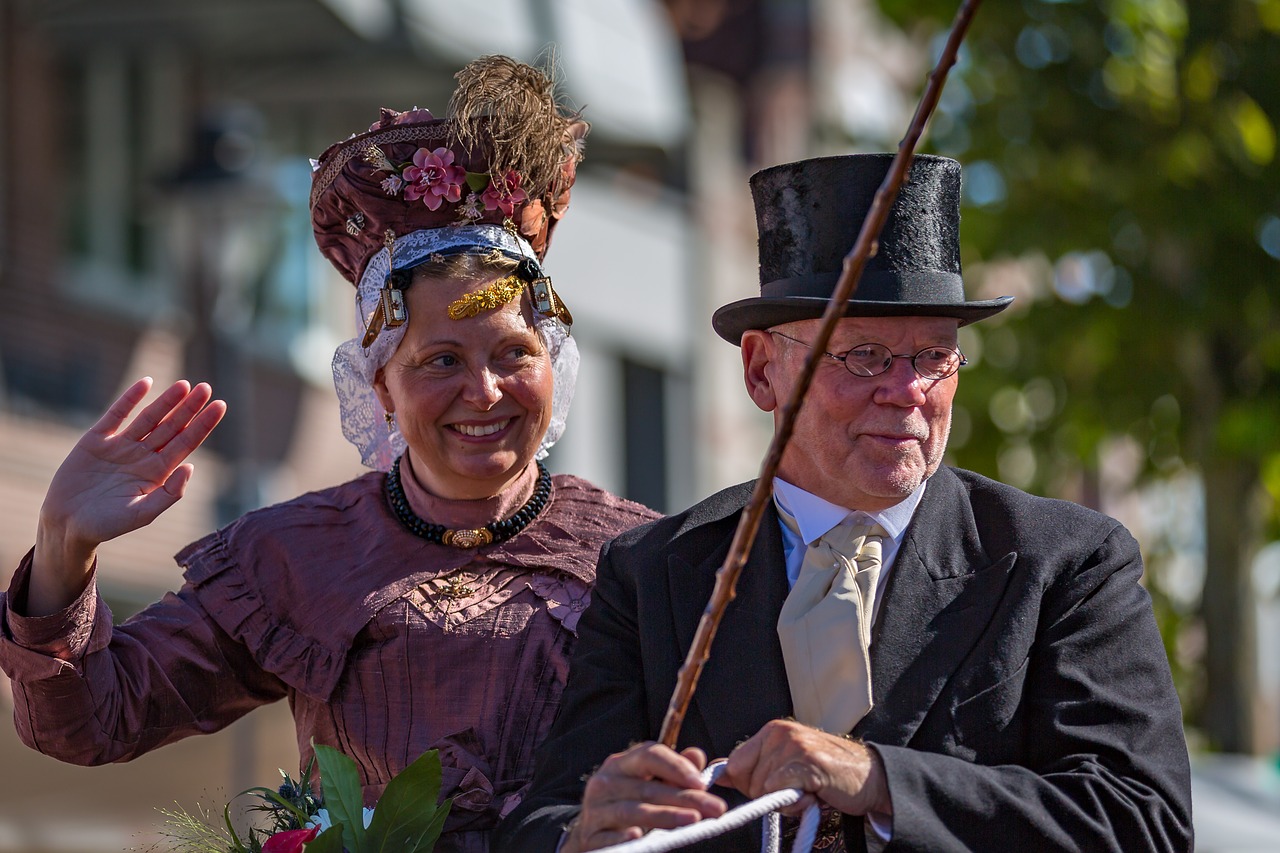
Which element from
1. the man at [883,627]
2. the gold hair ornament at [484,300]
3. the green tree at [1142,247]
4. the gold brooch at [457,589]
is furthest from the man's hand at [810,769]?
the green tree at [1142,247]

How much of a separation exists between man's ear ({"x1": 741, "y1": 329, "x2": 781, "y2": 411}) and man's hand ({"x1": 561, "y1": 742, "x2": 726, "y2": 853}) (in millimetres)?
807

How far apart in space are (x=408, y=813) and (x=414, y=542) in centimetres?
84

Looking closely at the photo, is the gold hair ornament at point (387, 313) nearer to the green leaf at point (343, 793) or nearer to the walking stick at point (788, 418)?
the green leaf at point (343, 793)

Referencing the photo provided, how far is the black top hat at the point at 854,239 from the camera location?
123 inches

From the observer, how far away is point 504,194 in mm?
3990

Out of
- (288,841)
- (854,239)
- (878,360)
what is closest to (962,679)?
(878,360)

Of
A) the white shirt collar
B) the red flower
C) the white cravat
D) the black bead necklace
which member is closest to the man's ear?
the white shirt collar

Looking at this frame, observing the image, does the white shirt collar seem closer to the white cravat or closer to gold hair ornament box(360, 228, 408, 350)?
the white cravat

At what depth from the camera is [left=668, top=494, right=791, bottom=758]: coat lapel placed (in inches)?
121

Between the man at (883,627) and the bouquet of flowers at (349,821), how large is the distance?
16 centimetres

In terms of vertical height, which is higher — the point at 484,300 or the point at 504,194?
the point at 504,194

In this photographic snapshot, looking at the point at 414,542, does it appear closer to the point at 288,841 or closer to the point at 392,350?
the point at 392,350

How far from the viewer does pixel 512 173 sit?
400cm

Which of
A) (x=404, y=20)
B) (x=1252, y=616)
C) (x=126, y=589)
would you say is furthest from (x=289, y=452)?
(x=1252, y=616)
